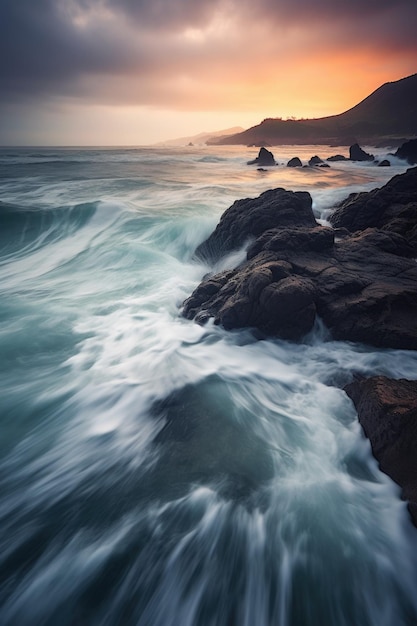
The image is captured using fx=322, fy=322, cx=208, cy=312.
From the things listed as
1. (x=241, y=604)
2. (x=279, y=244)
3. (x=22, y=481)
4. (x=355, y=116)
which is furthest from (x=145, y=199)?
(x=355, y=116)

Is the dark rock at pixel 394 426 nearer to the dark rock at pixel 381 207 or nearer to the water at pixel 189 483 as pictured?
the water at pixel 189 483

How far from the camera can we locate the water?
2.46m

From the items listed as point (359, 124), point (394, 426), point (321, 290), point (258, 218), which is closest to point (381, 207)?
point (258, 218)

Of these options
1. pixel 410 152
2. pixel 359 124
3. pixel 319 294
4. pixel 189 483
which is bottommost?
pixel 189 483

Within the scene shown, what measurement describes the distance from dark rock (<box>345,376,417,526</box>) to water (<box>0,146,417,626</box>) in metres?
0.16

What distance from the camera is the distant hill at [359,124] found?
9800 centimetres

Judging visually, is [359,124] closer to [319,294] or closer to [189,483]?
[319,294]

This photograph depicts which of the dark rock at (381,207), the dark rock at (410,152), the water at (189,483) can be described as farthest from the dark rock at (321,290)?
the dark rock at (410,152)

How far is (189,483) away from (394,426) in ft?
6.75

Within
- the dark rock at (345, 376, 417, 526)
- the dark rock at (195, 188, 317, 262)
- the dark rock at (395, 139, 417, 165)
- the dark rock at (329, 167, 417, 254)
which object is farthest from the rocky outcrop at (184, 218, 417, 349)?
the dark rock at (395, 139, 417, 165)

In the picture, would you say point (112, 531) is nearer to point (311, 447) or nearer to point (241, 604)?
point (241, 604)

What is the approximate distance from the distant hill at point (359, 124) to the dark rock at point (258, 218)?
95.8 m

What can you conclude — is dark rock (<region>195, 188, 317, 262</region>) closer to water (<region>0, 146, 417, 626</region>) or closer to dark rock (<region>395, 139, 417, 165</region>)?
water (<region>0, 146, 417, 626</region>)

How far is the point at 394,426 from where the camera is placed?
3021mm
